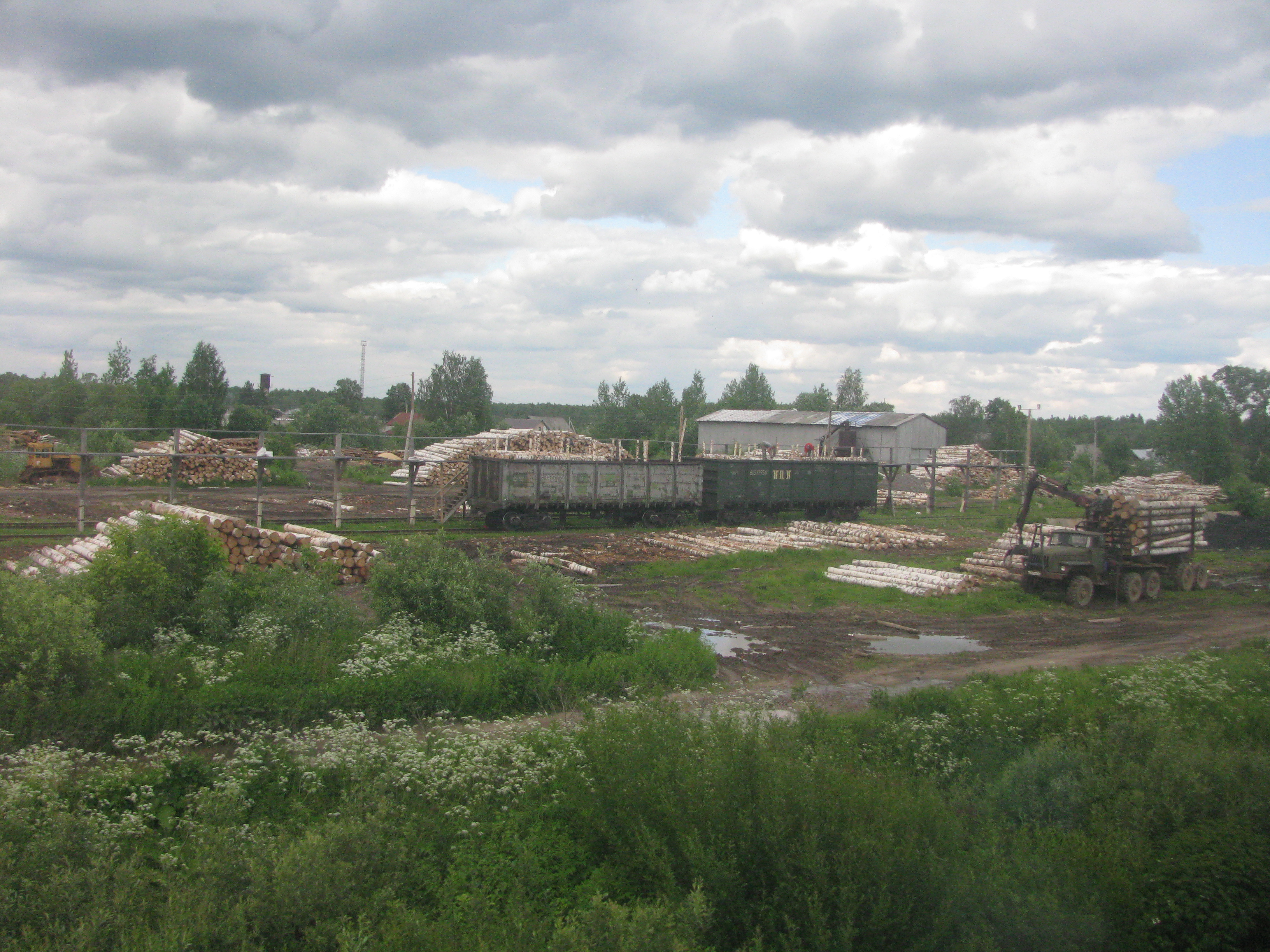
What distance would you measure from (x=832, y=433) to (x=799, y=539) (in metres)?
26.2

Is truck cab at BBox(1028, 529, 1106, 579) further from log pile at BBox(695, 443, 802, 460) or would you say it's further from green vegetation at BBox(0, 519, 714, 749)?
log pile at BBox(695, 443, 802, 460)

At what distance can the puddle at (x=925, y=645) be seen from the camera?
46.6 ft

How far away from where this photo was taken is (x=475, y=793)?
23.3ft

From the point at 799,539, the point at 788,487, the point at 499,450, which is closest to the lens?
the point at 799,539

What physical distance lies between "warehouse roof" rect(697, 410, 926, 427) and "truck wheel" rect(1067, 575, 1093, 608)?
34195mm

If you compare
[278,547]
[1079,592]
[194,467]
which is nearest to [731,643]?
[1079,592]

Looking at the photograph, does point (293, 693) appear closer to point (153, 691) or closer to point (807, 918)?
point (153, 691)

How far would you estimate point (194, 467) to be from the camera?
116ft

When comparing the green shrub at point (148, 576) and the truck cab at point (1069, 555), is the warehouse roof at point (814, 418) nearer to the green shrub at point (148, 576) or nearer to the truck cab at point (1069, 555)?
the truck cab at point (1069, 555)

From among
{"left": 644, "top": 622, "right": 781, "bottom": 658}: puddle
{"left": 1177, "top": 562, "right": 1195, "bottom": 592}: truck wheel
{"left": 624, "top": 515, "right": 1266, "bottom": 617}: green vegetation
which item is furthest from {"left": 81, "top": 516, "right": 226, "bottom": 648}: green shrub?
{"left": 1177, "top": 562, "right": 1195, "bottom": 592}: truck wheel

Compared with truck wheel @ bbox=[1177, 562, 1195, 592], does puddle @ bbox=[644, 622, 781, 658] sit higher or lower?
lower

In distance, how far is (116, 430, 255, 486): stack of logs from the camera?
35156mm

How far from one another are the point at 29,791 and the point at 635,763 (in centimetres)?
430

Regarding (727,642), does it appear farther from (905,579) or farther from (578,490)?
(578,490)
